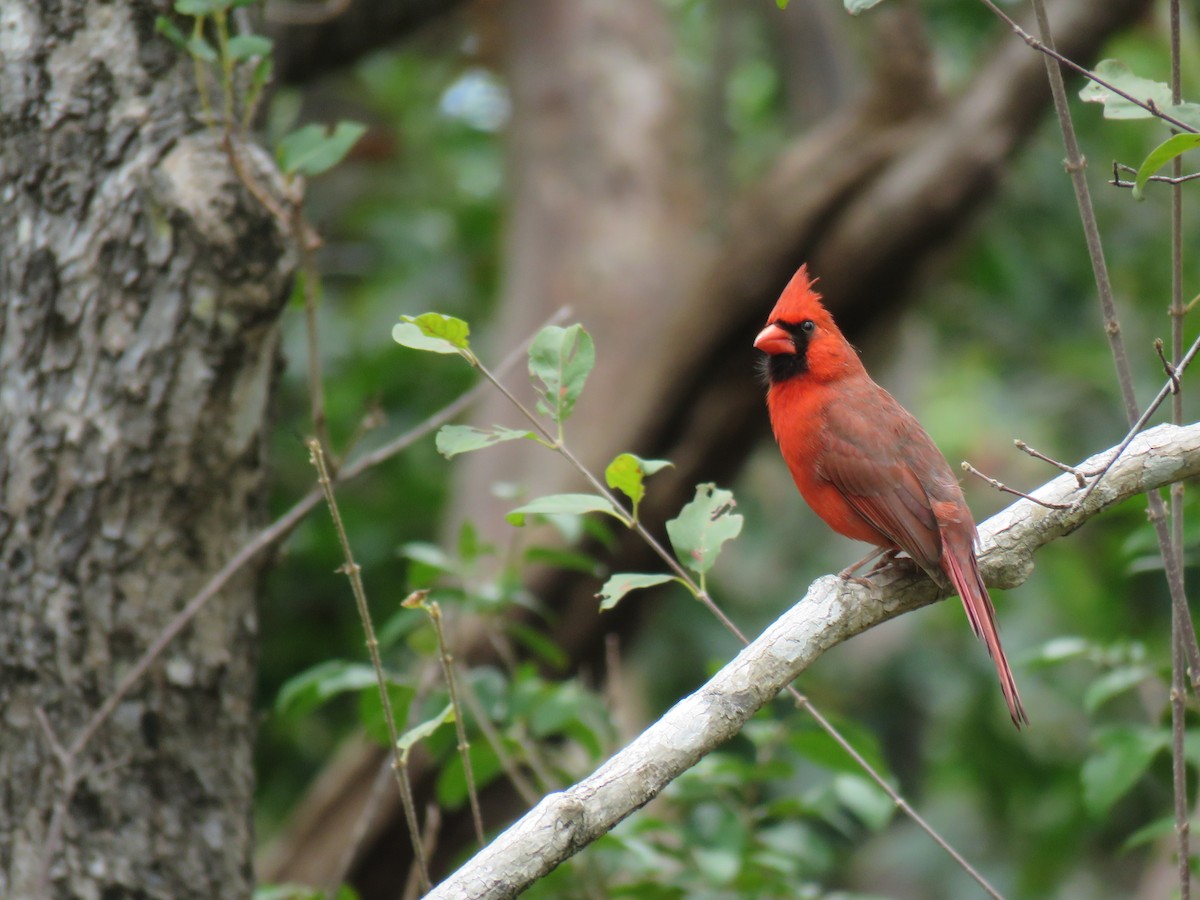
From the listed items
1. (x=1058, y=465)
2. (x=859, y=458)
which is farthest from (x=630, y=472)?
(x=859, y=458)

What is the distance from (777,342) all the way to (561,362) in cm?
128

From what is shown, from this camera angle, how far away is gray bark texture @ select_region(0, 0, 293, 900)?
2566mm

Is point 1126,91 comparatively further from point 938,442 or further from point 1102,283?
point 938,442

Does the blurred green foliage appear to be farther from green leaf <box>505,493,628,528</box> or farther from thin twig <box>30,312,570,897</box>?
green leaf <box>505,493,628,528</box>

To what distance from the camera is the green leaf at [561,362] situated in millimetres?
2189

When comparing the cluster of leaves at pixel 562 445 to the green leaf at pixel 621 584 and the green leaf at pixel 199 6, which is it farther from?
the green leaf at pixel 199 6

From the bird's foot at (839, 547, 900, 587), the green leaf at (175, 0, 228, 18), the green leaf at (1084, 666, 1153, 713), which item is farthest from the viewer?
the green leaf at (1084, 666, 1153, 713)

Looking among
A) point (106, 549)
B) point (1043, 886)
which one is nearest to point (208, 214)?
point (106, 549)

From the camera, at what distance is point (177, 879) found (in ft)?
8.61

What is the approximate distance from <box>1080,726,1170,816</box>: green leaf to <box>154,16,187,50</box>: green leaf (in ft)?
7.72

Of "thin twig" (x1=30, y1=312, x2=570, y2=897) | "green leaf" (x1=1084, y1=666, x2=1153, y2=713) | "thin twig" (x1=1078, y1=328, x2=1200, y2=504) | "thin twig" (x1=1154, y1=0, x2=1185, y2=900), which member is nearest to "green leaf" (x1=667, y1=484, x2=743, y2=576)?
"thin twig" (x1=30, y1=312, x2=570, y2=897)

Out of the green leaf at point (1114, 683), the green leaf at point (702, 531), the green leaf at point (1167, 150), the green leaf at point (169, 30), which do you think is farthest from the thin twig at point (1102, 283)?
the green leaf at point (169, 30)

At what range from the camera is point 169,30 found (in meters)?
2.58

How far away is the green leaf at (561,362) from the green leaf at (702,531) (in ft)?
0.92
